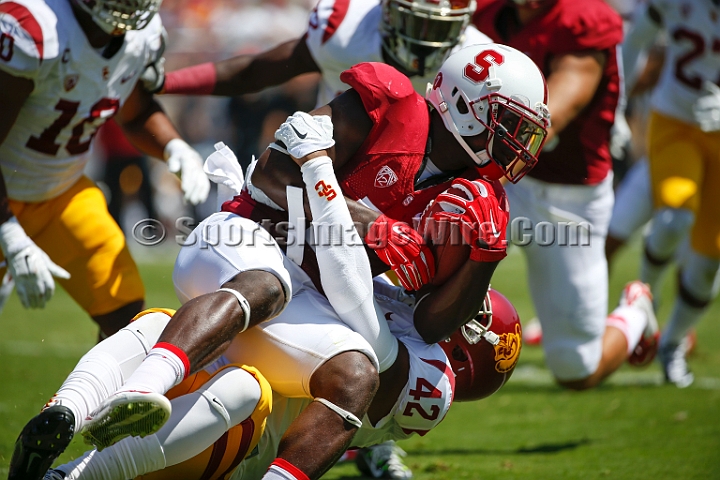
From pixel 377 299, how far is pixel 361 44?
4.89ft

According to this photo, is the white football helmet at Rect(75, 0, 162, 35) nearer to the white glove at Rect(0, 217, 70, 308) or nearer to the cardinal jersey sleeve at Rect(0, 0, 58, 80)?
the cardinal jersey sleeve at Rect(0, 0, 58, 80)

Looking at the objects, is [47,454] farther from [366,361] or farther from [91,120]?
[91,120]

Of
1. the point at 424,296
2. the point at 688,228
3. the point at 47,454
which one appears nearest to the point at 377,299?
the point at 424,296

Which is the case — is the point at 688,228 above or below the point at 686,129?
below

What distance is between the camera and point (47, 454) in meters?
2.35

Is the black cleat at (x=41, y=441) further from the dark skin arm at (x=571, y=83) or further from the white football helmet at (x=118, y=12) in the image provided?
the dark skin arm at (x=571, y=83)

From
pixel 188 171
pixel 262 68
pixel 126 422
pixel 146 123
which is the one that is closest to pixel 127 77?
pixel 146 123

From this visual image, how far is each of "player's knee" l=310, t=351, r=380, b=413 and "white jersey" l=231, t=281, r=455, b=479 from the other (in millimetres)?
304

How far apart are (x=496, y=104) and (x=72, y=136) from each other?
7.11ft

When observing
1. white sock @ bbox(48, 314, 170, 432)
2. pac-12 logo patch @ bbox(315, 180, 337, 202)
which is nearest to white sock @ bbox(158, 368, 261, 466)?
white sock @ bbox(48, 314, 170, 432)

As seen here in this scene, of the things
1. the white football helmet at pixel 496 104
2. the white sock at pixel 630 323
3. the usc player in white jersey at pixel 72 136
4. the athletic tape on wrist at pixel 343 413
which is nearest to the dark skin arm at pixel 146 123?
the usc player in white jersey at pixel 72 136

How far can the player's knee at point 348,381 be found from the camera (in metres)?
2.64

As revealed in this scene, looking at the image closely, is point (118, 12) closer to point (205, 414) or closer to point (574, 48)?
point (205, 414)

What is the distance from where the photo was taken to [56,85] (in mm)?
3830
